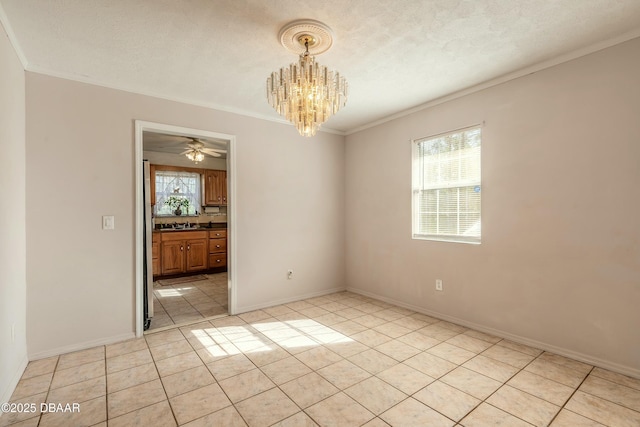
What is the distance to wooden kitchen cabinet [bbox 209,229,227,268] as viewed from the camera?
20.8 feet

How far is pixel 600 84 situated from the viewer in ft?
8.05

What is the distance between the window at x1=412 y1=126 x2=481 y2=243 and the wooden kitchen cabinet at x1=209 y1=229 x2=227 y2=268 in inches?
162

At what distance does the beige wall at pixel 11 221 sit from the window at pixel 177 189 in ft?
13.3

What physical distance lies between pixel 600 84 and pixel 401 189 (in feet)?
6.79

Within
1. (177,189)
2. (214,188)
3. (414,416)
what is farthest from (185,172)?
(414,416)

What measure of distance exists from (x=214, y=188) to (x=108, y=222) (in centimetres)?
392

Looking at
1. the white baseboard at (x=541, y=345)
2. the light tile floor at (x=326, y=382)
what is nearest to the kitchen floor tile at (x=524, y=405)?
the light tile floor at (x=326, y=382)

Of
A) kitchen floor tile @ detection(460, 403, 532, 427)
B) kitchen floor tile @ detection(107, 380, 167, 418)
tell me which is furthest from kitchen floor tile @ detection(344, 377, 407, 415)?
kitchen floor tile @ detection(107, 380, 167, 418)

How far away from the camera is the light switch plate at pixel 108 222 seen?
9.82 feet

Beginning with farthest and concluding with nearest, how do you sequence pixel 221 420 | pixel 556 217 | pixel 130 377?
pixel 556 217 → pixel 130 377 → pixel 221 420

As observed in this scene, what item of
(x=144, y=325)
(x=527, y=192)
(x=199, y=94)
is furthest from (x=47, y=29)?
(x=527, y=192)

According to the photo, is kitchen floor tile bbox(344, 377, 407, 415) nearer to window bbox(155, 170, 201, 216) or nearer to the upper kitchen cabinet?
the upper kitchen cabinet

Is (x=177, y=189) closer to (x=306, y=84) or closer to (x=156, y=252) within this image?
(x=156, y=252)

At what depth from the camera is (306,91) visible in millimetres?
2193
